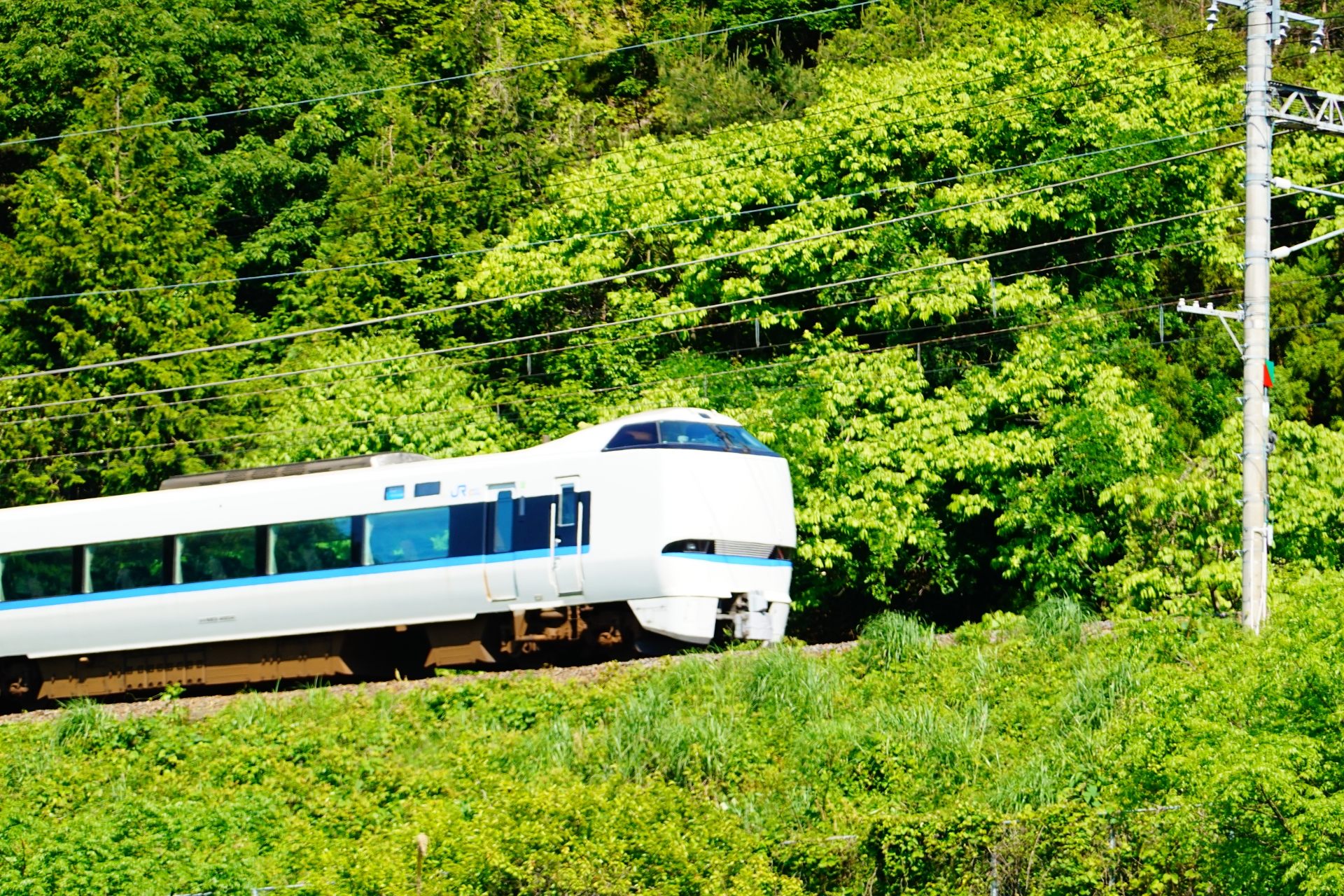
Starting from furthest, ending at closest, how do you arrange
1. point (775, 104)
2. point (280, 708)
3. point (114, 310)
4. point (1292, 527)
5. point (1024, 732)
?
point (775, 104), point (114, 310), point (1292, 527), point (280, 708), point (1024, 732)

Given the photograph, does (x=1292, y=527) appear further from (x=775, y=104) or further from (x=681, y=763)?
(x=775, y=104)

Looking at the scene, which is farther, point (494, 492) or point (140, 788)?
point (494, 492)

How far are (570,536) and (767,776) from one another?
3970 millimetres

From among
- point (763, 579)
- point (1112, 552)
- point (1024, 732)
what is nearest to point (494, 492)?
point (763, 579)

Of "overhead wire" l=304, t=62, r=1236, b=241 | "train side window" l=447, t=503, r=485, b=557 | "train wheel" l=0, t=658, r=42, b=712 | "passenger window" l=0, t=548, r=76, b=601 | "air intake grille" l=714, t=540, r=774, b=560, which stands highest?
"overhead wire" l=304, t=62, r=1236, b=241

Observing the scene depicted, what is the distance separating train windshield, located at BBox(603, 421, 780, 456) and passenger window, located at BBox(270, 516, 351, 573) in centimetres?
367

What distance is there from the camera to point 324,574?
20688 millimetres

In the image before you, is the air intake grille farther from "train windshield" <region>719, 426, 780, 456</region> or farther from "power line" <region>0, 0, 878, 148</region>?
"power line" <region>0, 0, 878, 148</region>

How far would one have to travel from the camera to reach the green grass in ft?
41.8

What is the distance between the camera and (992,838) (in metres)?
14.5

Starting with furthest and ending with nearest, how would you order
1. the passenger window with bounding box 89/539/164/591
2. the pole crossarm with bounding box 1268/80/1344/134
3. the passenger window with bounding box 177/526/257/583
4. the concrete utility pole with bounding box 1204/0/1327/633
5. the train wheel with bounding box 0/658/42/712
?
the train wheel with bounding box 0/658/42/712 < the passenger window with bounding box 89/539/164/591 < the passenger window with bounding box 177/526/257/583 < the pole crossarm with bounding box 1268/80/1344/134 < the concrete utility pole with bounding box 1204/0/1327/633

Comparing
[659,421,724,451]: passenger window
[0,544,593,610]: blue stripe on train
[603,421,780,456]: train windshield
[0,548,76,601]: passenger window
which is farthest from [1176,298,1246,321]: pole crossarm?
[0,548,76,601]: passenger window

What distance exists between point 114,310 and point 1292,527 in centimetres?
2179

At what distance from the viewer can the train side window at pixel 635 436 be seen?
19.8 meters
